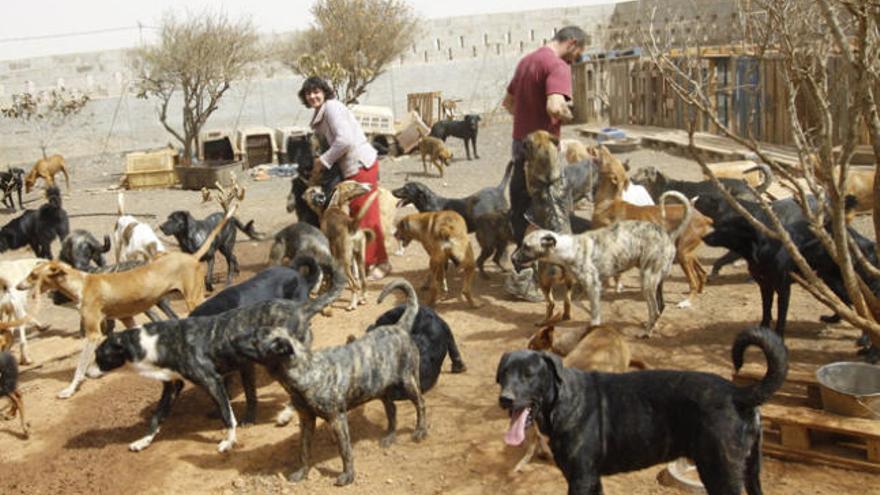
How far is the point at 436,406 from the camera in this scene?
6.32m

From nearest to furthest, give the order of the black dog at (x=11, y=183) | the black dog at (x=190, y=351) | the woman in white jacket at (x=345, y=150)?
1. the black dog at (x=190, y=351)
2. the woman in white jacket at (x=345, y=150)
3. the black dog at (x=11, y=183)

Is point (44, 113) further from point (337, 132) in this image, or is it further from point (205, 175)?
point (337, 132)

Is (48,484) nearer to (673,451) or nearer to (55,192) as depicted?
(673,451)

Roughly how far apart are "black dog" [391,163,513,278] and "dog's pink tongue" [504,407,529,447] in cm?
533

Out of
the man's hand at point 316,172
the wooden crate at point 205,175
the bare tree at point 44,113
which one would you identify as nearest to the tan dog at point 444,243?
the man's hand at point 316,172

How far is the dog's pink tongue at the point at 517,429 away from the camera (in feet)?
13.4

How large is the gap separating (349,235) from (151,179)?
44.5 ft

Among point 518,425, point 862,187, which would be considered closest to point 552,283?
point 518,425

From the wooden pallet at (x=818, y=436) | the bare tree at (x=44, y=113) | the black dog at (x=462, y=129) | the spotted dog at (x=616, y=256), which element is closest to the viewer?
the wooden pallet at (x=818, y=436)

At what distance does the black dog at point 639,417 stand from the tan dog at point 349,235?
5.06 metres

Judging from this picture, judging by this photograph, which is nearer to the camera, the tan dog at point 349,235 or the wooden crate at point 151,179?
the tan dog at point 349,235

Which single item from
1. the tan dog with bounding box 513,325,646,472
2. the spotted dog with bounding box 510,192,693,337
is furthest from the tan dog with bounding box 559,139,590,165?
the tan dog with bounding box 513,325,646,472

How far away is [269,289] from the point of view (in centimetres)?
723

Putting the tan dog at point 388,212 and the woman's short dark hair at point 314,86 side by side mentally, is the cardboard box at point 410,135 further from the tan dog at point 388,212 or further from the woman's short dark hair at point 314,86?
the woman's short dark hair at point 314,86
